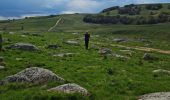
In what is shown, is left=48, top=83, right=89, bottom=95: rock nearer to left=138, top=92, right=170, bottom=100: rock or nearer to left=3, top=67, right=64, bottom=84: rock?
left=3, top=67, right=64, bottom=84: rock

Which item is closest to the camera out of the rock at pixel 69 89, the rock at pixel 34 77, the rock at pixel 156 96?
the rock at pixel 156 96

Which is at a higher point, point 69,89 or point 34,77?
point 34,77

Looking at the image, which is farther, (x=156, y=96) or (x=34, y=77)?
(x=34, y=77)

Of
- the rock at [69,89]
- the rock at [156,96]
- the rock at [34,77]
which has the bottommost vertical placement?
the rock at [156,96]

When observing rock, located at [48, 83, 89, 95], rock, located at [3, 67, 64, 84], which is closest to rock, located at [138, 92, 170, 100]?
rock, located at [48, 83, 89, 95]

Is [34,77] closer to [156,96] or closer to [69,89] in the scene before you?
[69,89]

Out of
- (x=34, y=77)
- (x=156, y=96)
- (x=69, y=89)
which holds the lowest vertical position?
(x=156, y=96)

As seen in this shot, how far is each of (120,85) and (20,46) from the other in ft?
67.4

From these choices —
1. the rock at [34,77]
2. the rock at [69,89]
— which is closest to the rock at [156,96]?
the rock at [69,89]

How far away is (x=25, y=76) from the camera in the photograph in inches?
1062

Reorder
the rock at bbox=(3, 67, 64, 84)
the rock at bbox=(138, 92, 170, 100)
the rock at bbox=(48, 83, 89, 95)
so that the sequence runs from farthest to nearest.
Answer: the rock at bbox=(3, 67, 64, 84) → the rock at bbox=(48, 83, 89, 95) → the rock at bbox=(138, 92, 170, 100)

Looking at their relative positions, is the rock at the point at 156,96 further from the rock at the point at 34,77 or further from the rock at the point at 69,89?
the rock at the point at 34,77

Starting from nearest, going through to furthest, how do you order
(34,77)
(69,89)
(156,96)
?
(156,96), (69,89), (34,77)

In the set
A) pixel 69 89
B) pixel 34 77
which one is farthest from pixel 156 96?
pixel 34 77
